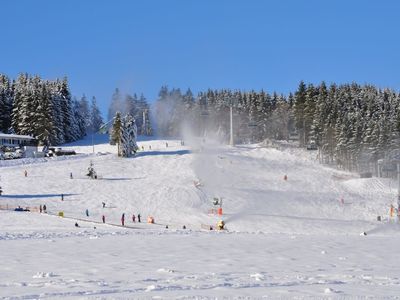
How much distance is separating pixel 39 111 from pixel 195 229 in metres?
69.4

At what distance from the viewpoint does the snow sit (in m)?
16.2

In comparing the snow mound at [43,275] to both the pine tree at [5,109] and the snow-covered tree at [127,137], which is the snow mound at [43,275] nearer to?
the snow-covered tree at [127,137]

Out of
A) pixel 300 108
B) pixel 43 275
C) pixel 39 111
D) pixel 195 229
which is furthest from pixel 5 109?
pixel 43 275

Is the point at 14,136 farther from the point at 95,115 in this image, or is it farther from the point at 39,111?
the point at 95,115

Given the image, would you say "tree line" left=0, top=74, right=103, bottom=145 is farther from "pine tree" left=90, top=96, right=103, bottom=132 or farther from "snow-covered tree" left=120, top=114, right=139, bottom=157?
"pine tree" left=90, top=96, right=103, bottom=132

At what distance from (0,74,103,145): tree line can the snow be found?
5999mm

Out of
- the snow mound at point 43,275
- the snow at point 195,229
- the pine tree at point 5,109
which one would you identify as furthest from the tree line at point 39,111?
the snow mound at point 43,275

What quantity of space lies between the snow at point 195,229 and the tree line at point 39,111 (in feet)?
19.7

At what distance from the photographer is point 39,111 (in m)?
107

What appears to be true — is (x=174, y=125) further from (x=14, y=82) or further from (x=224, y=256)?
(x=224, y=256)

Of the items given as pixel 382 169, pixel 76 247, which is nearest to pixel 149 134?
pixel 382 169

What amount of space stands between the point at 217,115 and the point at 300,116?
117ft

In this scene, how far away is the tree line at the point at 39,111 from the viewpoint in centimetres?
10744

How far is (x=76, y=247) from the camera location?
1033 inches
